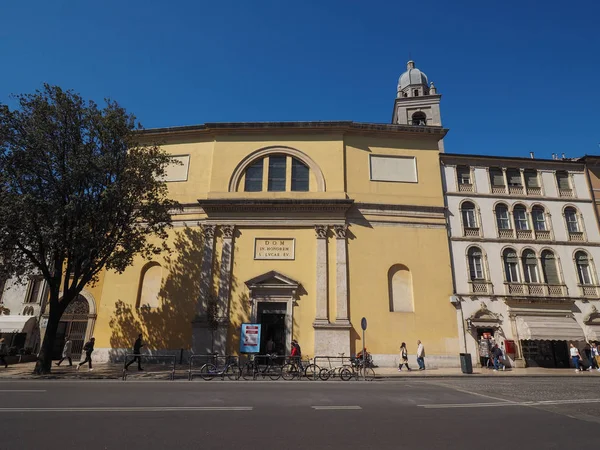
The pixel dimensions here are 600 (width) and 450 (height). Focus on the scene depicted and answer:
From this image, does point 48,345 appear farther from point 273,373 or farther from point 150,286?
point 273,373

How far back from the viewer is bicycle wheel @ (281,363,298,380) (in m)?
14.4

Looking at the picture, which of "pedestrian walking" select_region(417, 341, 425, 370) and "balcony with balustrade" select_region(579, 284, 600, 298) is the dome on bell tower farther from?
"pedestrian walking" select_region(417, 341, 425, 370)

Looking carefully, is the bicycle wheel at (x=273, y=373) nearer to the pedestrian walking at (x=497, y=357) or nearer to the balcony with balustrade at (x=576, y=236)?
the pedestrian walking at (x=497, y=357)

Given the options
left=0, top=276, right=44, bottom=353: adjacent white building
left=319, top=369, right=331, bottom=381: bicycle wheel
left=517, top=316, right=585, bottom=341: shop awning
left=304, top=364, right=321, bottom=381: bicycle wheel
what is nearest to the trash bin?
left=517, top=316, right=585, bottom=341: shop awning

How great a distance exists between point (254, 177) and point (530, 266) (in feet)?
58.5

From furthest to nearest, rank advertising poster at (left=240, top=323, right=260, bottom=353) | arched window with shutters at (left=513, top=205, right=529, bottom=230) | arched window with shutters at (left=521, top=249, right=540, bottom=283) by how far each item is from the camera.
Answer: arched window with shutters at (left=513, top=205, right=529, bottom=230)
arched window with shutters at (left=521, top=249, right=540, bottom=283)
advertising poster at (left=240, top=323, right=260, bottom=353)

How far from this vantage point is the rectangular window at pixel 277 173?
73.6 feet

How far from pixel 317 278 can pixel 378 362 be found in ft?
18.1

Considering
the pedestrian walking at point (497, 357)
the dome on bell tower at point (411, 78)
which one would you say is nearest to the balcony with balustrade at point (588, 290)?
the pedestrian walking at point (497, 357)

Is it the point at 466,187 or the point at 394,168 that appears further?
the point at 394,168

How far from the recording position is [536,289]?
20688 mm

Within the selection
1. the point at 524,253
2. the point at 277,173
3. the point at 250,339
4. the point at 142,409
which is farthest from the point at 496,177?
the point at 142,409

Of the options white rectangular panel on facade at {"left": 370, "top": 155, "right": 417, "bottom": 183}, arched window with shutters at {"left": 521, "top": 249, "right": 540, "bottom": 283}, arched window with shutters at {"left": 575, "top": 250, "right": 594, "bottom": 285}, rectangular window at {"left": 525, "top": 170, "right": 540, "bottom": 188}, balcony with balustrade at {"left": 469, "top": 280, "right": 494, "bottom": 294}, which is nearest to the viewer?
balcony with balustrade at {"left": 469, "top": 280, "right": 494, "bottom": 294}

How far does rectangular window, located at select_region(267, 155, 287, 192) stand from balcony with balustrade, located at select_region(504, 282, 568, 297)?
48.4ft
